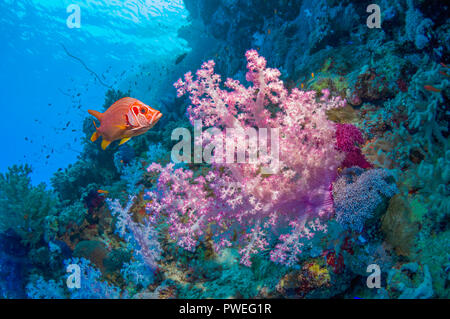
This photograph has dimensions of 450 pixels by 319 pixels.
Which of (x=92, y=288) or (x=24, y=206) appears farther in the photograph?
(x=24, y=206)

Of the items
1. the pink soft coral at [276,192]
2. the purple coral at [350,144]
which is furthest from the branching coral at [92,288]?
the purple coral at [350,144]

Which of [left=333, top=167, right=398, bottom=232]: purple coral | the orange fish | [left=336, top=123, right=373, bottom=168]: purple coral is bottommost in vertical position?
[left=333, top=167, right=398, bottom=232]: purple coral

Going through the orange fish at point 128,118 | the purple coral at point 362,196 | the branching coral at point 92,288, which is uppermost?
the orange fish at point 128,118

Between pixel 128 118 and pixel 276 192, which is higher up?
pixel 128 118

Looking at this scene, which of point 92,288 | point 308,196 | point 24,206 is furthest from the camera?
point 24,206

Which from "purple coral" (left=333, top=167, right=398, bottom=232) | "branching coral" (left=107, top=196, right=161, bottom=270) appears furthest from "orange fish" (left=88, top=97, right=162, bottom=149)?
"purple coral" (left=333, top=167, right=398, bottom=232)

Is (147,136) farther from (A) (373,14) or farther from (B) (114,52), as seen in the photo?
(B) (114,52)

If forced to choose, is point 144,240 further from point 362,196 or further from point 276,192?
point 362,196

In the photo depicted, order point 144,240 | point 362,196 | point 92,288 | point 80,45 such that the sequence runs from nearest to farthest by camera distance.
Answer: point 362,196 < point 92,288 < point 144,240 < point 80,45

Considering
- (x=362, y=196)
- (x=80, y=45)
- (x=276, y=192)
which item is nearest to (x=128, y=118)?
(x=276, y=192)

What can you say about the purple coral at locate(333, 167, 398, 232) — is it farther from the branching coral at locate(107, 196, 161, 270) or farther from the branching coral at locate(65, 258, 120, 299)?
the branching coral at locate(65, 258, 120, 299)

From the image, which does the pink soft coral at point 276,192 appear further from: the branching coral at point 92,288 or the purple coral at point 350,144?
the branching coral at point 92,288

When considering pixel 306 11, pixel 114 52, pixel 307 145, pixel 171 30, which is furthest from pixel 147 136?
pixel 114 52

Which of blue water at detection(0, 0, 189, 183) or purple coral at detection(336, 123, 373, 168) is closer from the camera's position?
purple coral at detection(336, 123, 373, 168)
